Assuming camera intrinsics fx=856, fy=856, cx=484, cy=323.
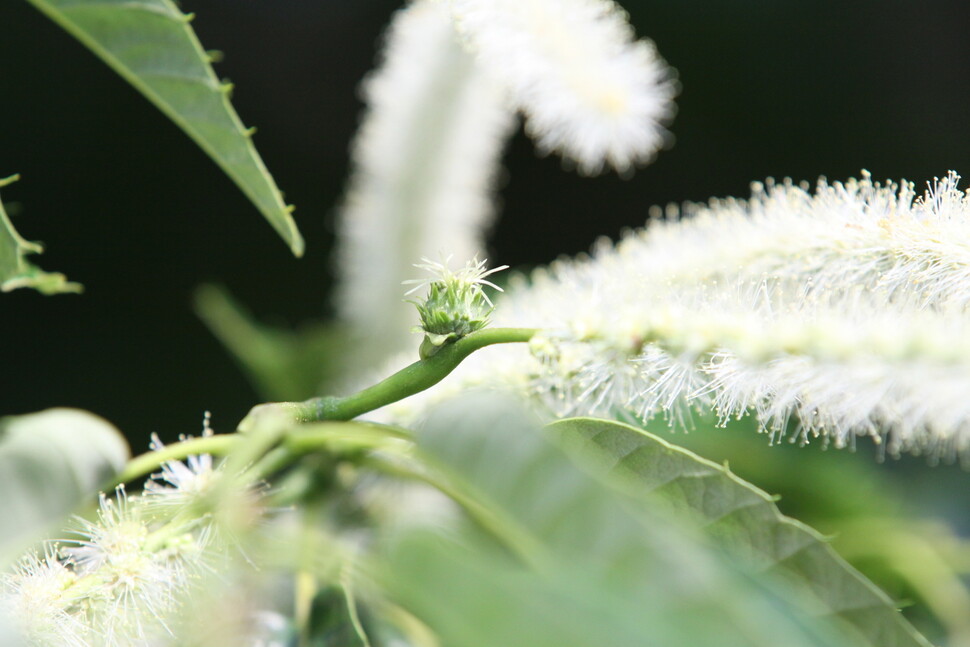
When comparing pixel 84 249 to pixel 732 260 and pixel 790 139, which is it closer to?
pixel 732 260

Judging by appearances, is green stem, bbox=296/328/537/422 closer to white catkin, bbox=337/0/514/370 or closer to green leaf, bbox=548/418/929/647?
green leaf, bbox=548/418/929/647

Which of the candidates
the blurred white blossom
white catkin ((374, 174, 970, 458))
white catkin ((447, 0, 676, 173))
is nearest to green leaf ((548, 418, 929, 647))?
white catkin ((374, 174, 970, 458))

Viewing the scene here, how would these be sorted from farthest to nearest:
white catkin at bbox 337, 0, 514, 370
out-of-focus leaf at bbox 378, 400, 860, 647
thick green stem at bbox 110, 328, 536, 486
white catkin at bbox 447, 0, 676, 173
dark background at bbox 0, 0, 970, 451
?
dark background at bbox 0, 0, 970, 451, white catkin at bbox 337, 0, 514, 370, white catkin at bbox 447, 0, 676, 173, thick green stem at bbox 110, 328, 536, 486, out-of-focus leaf at bbox 378, 400, 860, 647

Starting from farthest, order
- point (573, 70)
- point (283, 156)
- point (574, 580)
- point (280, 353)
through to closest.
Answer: point (283, 156), point (280, 353), point (573, 70), point (574, 580)

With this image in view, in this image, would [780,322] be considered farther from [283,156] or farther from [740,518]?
[283,156]

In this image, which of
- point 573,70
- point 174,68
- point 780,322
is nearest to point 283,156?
point 573,70

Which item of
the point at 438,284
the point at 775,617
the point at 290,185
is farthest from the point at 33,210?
the point at 775,617

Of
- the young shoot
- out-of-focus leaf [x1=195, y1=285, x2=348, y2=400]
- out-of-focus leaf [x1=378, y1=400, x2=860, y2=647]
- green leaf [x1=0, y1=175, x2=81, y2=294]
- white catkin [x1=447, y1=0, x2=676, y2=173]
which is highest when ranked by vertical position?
white catkin [x1=447, y1=0, x2=676, y2=173]
